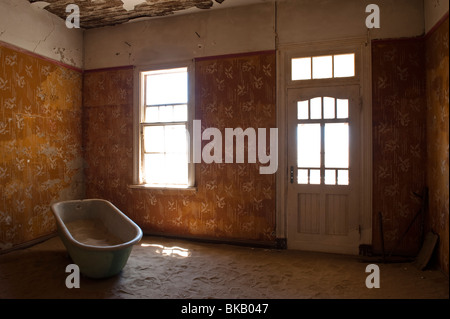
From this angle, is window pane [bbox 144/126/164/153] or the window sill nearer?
Result: the window sill

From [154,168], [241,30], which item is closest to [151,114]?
[154,168]

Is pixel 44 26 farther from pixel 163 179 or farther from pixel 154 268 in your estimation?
pixel 154 268

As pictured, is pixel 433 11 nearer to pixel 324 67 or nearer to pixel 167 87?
pixel 324 67

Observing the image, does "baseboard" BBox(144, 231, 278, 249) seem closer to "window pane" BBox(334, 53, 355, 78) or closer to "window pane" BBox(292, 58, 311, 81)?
"window pane" BBox(292, 58, 311, 81)

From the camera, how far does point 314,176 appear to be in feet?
11.2

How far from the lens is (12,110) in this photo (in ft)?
11.1

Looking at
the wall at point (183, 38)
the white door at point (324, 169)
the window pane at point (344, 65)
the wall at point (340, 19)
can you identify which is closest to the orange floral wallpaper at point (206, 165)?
the wall at point (183, 38)

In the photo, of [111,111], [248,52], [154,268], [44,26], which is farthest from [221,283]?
[44,26]

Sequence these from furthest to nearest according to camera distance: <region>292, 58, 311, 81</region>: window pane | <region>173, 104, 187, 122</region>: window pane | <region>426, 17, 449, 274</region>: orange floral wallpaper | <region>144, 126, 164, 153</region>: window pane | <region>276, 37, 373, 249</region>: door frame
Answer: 1. <region>144, 126, 164, 153</region>: window pane
2. <region>173, 104, 187, 122</region>: window pane
3. <region>292, 58, 311, 81</region>: window pane
4. <region>276, 37, 373, 249</region>: door frame
5. <region>426, 17, 449, 274</region>: orange floral wallpaper

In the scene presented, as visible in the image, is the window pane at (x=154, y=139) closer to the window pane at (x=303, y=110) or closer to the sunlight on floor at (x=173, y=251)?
the sunlight on floor at (x=173, y=251)

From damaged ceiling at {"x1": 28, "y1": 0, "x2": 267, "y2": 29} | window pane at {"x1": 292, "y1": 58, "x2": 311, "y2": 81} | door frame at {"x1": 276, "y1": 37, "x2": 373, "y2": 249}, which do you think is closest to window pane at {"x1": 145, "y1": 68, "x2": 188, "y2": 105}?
damaged ceiling at {"x1": 28, "y1": 0, "x2": 267, "y2": 29}

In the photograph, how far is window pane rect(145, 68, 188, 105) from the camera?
13.0 ft

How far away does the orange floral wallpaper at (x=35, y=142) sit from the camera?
3.33 metres

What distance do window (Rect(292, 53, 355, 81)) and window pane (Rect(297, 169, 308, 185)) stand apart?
45.1 inches
